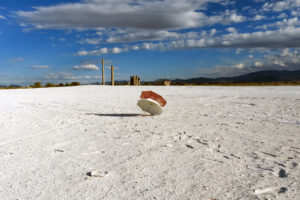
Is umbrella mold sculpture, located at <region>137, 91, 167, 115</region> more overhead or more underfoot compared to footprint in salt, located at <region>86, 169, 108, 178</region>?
more overhead

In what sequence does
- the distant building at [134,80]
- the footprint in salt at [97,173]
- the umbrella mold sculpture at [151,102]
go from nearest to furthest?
the footprint in salt at [97,173], the umbrella mold sculpture at [151,102], the distant building at [134,80]

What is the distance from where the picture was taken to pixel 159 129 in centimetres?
514

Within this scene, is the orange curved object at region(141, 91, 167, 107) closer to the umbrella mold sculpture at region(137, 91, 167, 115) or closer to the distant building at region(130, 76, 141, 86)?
the umbrella mold sculpture at region(137, 91, 167, 115)

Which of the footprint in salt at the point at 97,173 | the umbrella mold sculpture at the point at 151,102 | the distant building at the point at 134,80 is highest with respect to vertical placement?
the distant building at the point at 134,80

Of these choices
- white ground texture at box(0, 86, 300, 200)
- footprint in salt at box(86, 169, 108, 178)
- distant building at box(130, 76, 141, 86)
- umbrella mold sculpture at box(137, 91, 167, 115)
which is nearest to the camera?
white ground texture at box(0, 86, 300, 200)

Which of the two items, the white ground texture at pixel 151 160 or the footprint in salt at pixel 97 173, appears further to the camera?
the footprint in salt at pixel 97 173

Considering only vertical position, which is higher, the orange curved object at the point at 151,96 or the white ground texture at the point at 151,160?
the orange curved object at the point at 151,96

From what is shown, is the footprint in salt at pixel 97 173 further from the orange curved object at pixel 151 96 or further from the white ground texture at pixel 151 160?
the orange curved object at pixel 151 96

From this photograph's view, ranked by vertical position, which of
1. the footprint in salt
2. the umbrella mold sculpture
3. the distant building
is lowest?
the footprint in salt

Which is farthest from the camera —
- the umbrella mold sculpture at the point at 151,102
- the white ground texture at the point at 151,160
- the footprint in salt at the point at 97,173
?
the umbrella mold sculpture at the point at 151,102

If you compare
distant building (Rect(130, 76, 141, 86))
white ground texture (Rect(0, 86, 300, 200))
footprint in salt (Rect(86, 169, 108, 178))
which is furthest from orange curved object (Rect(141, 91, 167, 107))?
distant building (Rect(130, 76, 141, 86))

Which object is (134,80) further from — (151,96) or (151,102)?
(151,102)

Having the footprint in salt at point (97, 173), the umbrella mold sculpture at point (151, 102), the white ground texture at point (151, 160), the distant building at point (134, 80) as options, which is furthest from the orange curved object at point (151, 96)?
the distant building at point (134, 80)

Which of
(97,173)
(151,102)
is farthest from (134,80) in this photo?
(97,173)
